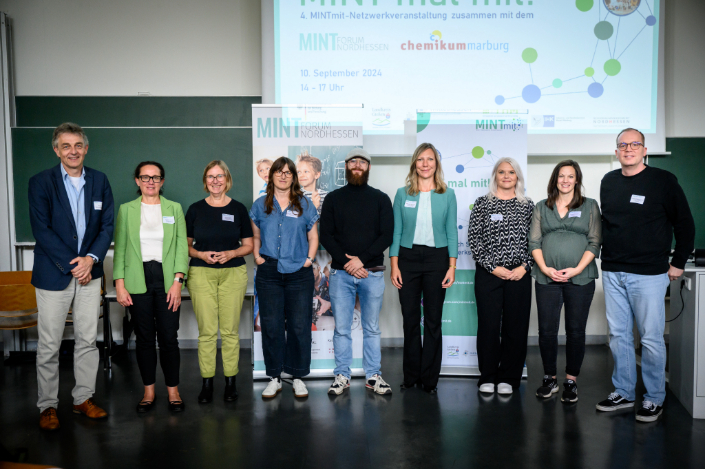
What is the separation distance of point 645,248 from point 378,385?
198 cm

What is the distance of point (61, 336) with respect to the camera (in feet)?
9.64

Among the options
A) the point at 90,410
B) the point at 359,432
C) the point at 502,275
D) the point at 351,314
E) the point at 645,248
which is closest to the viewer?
the point at 359,432

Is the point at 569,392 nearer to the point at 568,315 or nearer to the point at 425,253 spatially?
the point at 568,315

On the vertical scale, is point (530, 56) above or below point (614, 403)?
above

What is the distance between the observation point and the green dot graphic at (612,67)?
439 centimetres

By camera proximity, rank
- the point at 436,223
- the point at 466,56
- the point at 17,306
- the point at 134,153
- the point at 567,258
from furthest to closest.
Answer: the point at 134,153
the point at 466,56
the point at 17,306
the point at 436,223
the point at 567,258

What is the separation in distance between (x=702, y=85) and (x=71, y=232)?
18.6ft

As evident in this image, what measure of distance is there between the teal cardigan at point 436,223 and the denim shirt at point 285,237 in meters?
0.67

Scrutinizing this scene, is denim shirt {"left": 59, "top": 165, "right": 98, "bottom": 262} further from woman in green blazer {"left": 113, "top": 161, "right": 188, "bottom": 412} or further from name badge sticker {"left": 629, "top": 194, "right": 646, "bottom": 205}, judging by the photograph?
name badge sticker {"left": 629, "top": 194, "right": 646, "bottom": 205}

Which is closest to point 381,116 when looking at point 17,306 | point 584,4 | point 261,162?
point 261,162

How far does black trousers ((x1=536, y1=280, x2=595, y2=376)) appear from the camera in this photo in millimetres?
3277

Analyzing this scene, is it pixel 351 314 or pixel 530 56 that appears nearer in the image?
pixel 351 314

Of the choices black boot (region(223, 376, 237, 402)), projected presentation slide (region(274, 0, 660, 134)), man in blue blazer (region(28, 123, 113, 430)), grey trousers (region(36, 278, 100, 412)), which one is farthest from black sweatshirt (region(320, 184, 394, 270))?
grey trousers (region(36, 278, 100, 412))

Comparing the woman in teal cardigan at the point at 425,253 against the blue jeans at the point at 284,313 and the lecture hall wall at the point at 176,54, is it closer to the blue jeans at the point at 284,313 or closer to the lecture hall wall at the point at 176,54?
the blue jeans at the point at 284,313
